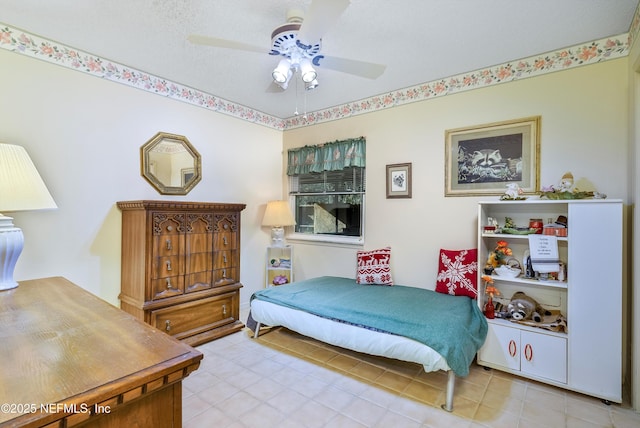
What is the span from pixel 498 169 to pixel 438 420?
207 cm

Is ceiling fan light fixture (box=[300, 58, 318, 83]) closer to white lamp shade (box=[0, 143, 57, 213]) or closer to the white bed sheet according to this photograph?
white lamp shade (box=[0, 143, 57, 213])

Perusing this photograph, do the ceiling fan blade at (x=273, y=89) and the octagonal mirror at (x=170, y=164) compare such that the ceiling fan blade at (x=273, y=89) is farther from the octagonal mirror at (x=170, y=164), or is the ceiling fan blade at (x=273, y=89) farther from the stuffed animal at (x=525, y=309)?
the stuffed animal at (x=525, y=309)

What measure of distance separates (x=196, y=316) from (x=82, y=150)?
1753 millimetres

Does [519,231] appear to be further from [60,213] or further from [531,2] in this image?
[60,213]

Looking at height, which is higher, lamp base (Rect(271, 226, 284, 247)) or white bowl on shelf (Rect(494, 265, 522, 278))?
lamp base (Rect(271, 226, 284, 247))

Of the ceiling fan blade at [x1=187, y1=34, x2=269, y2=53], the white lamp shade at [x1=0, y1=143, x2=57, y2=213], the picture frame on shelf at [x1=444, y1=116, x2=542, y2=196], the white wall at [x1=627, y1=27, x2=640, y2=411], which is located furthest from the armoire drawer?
the white wall at [x1=627, y1=27, x2=640, y2=411]

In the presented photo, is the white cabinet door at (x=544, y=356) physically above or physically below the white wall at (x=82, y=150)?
below

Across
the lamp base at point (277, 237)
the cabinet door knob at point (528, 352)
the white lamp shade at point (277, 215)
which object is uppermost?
the white lamp shade at point (277, 215)

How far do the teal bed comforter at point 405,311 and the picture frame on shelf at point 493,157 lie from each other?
3.43 ft

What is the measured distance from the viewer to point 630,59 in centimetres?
219

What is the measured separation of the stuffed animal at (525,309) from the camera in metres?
2.40

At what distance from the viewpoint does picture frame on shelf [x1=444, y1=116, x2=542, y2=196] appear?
8.56ft

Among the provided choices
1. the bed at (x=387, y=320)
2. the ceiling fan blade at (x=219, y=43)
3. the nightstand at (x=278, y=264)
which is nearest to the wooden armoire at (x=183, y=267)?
the bed at (x=387, y=320)

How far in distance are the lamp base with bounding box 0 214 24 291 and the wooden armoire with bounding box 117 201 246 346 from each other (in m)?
0.83
